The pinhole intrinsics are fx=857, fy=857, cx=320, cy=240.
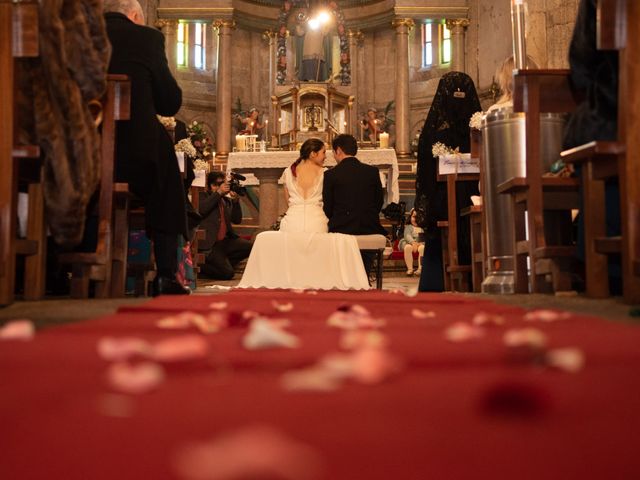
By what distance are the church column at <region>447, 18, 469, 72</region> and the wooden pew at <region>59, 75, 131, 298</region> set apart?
14.1 metres

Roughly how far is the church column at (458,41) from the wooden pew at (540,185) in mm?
13677

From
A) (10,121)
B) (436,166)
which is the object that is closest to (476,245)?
(436,166)

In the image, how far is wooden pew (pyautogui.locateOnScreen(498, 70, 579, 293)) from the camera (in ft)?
12.0

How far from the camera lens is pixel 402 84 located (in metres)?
17.4

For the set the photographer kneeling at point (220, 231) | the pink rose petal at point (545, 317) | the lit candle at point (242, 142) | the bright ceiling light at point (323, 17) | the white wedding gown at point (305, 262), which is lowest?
the pink rose petal at point (545, 317)

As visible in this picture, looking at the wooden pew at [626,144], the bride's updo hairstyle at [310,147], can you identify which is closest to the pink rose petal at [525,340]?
the wooden pew at [626,144]

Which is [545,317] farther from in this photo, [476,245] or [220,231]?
[220,231]

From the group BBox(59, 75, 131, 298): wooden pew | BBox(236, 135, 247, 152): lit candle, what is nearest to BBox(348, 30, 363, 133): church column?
BBox(236, 135, 247, 152): lit candle

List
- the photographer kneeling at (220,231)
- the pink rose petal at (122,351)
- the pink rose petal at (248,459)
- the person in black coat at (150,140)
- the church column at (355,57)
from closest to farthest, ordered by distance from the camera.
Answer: the pink rose petal at (248,459) → the pink rose petal at (122,351) → the person in black coat at (150,140) → the photographer kneeling at (220,231) → the church column at (355,57)

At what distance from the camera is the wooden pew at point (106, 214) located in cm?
369

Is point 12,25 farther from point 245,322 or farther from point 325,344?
point 325,344

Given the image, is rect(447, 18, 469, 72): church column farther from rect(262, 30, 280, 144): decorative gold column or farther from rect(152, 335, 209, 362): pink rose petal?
rect(152, 335, 209, 362): pink rose petal

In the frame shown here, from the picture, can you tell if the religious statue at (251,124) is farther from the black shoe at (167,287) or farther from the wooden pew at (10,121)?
the wooden pew at (10,121)

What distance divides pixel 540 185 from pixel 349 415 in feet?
10.4
